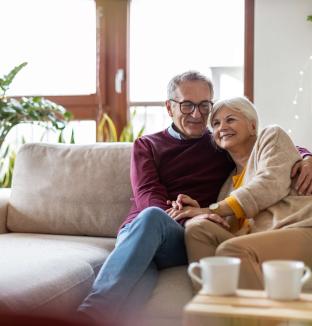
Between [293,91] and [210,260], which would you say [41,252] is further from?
[293,91]

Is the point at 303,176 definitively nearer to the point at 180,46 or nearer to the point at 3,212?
the point at 3,212

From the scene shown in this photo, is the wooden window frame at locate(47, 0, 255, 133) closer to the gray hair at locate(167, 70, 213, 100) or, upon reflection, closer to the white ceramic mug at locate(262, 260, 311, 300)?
the gray hair at locate(167, 70, 213, 100)

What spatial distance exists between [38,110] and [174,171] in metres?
1.28

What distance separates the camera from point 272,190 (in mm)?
1774

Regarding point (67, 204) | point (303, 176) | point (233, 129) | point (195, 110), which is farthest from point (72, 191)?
point (303, 176)

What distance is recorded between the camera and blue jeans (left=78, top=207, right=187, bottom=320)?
5.14 feet

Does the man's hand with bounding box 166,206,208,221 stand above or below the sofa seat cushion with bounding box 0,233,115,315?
above

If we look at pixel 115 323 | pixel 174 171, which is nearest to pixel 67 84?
pixel 174 171

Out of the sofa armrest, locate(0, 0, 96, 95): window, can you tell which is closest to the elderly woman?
the sofa armrest

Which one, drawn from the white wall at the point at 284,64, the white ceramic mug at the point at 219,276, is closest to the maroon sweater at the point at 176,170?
the white ceramic mug at the point at 219,276

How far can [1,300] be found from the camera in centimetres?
150

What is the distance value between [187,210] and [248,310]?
3.42 feet

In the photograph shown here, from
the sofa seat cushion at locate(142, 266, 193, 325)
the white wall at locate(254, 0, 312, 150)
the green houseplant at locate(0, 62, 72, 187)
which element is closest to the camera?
the sofa seat cushion at locate(142, 266, 193, 325)

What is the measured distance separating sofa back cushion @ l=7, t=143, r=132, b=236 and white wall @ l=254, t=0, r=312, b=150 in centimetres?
120
